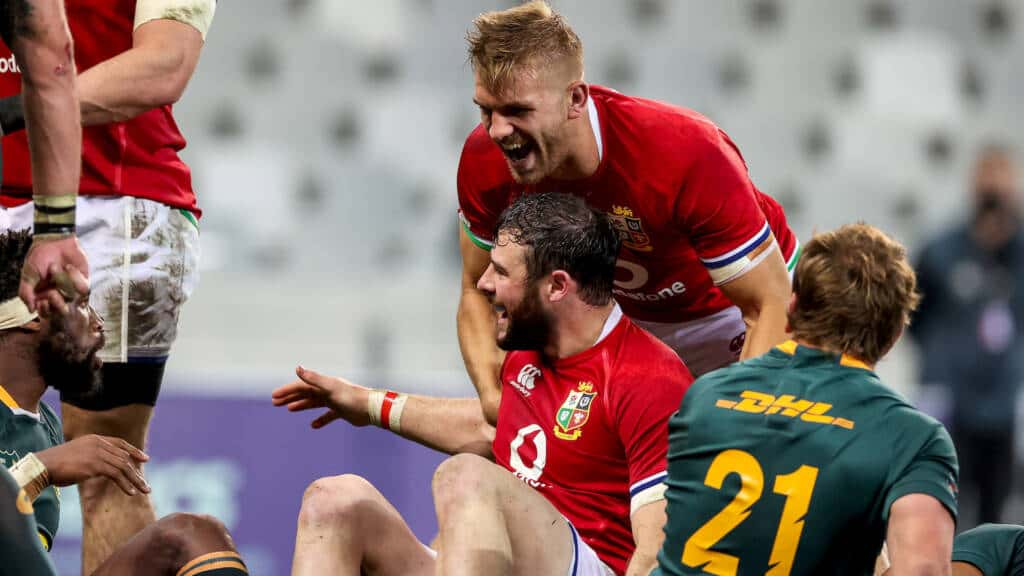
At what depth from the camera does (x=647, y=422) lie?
3.82m

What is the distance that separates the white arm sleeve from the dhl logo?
A: 1822 millimetres

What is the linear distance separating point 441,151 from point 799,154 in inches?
131

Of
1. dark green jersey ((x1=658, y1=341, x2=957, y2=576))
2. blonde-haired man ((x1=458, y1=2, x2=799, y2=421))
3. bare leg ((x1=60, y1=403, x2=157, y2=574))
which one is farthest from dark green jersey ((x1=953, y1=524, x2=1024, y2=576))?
bare leg ((x1=60, y1=403, x2=157, y2=574))

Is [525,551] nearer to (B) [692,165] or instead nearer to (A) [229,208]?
(B) [692,165]

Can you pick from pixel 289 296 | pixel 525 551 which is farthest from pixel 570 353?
pixel 289 296

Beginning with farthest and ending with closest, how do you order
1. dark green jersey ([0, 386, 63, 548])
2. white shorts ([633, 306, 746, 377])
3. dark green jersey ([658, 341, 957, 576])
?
white shorts ([633, 306, 746, 377])
dark green jersey ([0, 386, 63, 548])
dark green jersey ([658, 341, 957, 576])

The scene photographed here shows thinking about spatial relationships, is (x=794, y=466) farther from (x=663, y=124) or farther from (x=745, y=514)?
(x=663, y=124)

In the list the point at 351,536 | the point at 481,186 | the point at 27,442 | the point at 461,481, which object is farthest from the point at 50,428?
the point at 481,186

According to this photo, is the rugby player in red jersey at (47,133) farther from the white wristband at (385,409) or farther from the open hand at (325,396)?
the white wristband at (385,409)

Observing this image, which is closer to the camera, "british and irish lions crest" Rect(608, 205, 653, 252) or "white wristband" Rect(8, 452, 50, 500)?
"white wristband" Rect(8, 452, 50, 500)

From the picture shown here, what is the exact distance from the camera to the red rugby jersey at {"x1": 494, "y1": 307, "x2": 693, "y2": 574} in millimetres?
3836

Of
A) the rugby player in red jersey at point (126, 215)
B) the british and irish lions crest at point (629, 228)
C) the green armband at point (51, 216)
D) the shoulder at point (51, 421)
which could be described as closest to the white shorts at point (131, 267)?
the rugby player in red jersey at point (126, 215)

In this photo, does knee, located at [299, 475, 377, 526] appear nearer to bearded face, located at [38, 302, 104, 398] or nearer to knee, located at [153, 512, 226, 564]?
knee, located at [153, 512, 226, 564]

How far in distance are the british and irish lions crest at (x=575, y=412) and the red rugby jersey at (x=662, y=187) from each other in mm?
645
